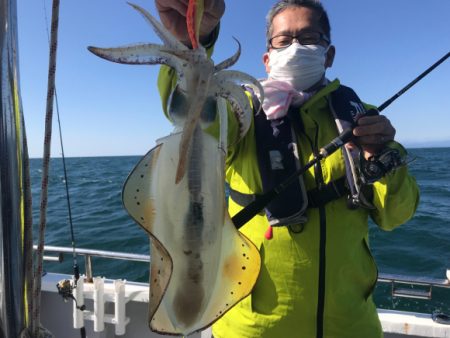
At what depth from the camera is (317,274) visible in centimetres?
180

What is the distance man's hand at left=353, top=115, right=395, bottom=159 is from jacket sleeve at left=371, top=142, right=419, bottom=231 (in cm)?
7

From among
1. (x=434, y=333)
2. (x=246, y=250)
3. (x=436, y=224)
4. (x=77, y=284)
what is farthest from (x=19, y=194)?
(x=436, y=224)

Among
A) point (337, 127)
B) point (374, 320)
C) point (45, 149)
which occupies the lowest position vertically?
point (374, 320)

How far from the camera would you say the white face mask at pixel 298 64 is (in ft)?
6.86

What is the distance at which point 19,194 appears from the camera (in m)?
1.26

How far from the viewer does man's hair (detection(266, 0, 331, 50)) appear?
7.07 feet

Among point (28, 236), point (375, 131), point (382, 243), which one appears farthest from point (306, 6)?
point (382, 243)

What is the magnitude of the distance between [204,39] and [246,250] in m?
0.93

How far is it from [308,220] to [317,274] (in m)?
0.28

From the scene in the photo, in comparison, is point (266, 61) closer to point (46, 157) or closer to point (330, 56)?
point (330, 56)

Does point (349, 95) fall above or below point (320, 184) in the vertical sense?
above

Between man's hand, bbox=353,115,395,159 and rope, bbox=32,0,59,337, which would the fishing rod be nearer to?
man's hand, bbox=353,115,395,159

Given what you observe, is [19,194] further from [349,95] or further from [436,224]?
[436,224]

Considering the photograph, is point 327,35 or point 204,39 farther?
point 327,35
